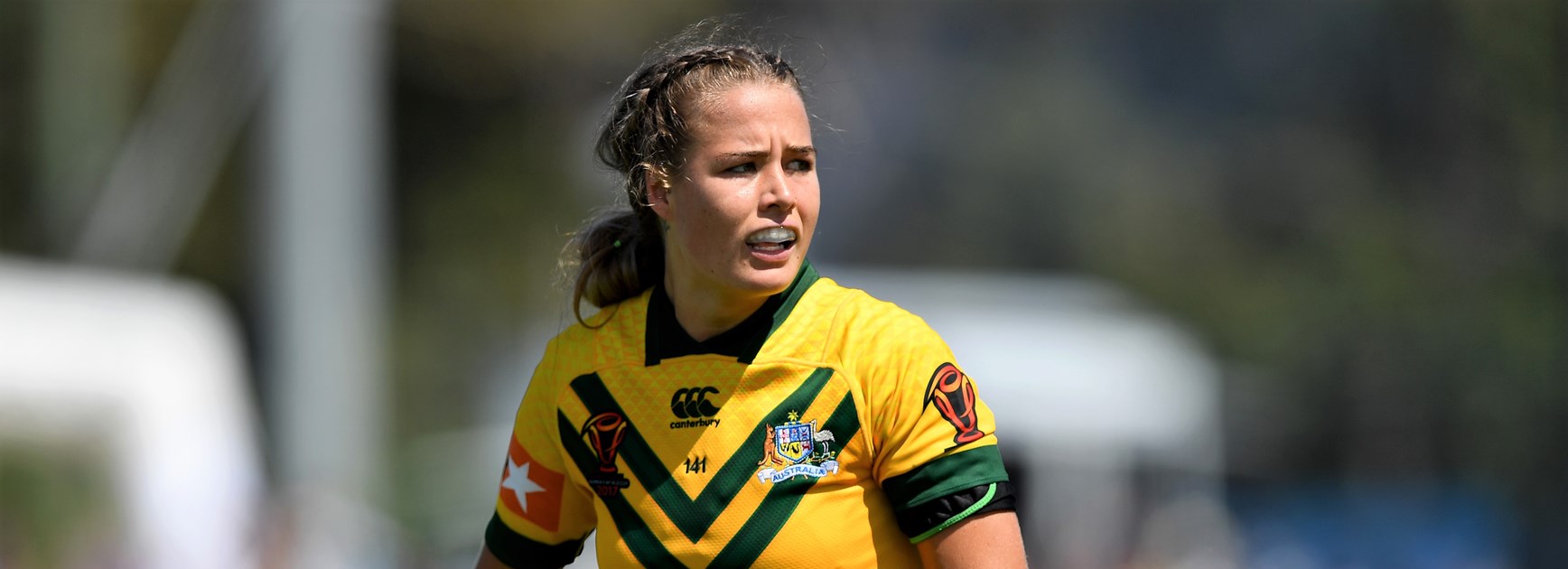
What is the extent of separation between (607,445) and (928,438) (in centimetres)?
66

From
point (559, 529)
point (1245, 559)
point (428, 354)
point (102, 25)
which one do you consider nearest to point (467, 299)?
point (428, 354)

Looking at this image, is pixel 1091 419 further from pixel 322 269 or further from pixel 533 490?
pixel 533 490

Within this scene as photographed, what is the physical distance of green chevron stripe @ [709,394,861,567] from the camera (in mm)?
3129

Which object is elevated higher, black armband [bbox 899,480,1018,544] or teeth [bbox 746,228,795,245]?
teeth [bbox 746,228,795,245]

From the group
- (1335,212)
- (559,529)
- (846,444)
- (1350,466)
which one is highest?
(846,444)

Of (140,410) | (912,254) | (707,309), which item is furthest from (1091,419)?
(912,254)

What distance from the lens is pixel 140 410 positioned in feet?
36.8

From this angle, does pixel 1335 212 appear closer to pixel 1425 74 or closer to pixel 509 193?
pixel 1425 74

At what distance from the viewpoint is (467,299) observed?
1171 inches

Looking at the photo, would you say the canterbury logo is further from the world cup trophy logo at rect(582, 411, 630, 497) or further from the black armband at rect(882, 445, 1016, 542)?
the black armband at rect(882, 445, 1016, 542)

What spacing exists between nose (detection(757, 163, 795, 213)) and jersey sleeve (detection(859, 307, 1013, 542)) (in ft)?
1.00

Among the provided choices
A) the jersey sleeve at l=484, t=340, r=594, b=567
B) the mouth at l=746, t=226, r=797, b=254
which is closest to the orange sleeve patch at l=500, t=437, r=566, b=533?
the jersey sleeve at l=484, t=340, r=594, b=567

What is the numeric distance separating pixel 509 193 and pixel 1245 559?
16819 millimetres

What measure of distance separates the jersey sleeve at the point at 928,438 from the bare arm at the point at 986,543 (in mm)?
17
